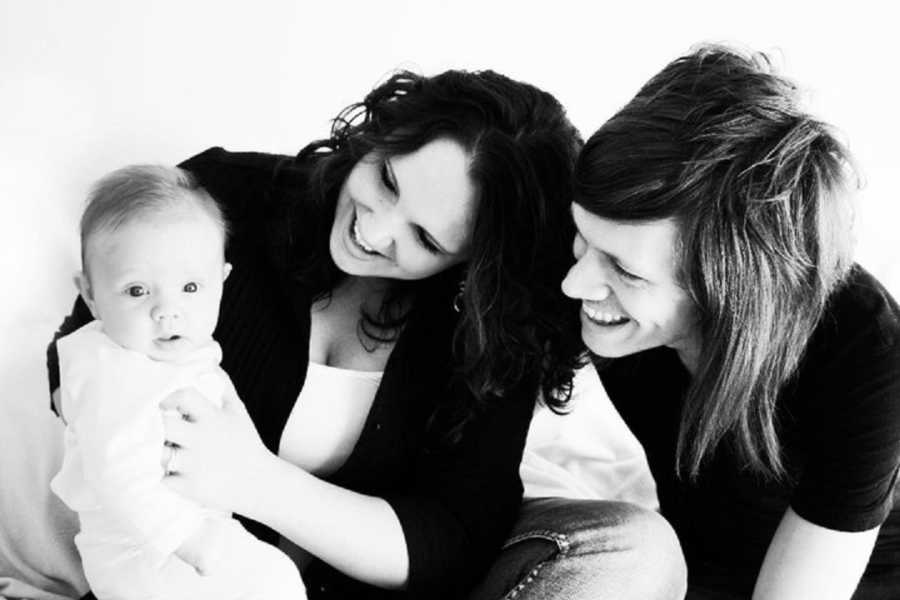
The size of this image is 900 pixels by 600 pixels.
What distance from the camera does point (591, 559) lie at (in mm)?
1422

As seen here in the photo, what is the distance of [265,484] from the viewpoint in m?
1.29

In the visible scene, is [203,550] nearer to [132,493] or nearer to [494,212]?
[132,493]

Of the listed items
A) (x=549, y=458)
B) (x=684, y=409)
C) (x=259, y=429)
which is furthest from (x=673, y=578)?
(x=259, y=429)

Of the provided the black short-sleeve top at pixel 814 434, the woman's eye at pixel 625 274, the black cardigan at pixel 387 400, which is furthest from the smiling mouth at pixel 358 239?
the black short-sleeve top at pixel 814 434

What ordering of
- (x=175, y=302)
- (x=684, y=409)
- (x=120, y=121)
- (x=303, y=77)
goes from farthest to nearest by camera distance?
(x=303, y=77)
(x=120, y=121)
(x=684, y=409)
(x=175, y=302)

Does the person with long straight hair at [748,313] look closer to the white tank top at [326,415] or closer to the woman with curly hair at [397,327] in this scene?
the woman with curly hair at [397,327]

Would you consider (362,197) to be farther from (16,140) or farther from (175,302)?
(16,140)

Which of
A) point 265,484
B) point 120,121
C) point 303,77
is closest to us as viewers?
point 265,484

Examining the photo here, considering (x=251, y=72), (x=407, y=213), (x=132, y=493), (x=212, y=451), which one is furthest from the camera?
(x=251, y=72)

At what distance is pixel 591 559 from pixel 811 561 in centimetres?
30

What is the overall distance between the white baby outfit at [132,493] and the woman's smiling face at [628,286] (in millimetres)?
492

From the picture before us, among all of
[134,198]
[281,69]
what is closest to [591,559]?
[134,198]

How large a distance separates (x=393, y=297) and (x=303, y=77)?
20.3 inches

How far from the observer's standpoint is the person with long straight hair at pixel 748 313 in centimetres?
119
